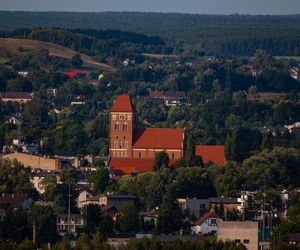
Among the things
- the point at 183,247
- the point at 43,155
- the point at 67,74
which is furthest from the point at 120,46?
the point at 183,247

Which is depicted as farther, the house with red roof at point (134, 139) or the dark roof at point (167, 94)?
the dark roof at point (167, 94)

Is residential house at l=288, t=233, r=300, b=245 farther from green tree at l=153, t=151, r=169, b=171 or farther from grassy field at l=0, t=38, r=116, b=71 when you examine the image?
grassy field at l=0, t=38, r=116, b=71

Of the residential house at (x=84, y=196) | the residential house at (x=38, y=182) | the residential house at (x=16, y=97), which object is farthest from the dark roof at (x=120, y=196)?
the residential house at (x=16, y=97)

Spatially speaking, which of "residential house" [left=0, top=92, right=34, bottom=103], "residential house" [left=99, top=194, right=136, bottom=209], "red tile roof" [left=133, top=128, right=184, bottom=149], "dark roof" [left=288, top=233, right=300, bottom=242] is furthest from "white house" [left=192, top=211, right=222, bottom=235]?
"residential house" [left=0, top=92, right=34, bottom=103]

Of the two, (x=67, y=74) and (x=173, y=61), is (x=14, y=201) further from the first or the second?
(x=173, y=61)

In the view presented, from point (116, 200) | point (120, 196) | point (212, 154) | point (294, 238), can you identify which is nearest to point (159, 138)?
point (212, 154)

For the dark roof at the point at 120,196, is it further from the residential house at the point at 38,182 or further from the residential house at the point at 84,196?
the residential house at the point at 38,182
